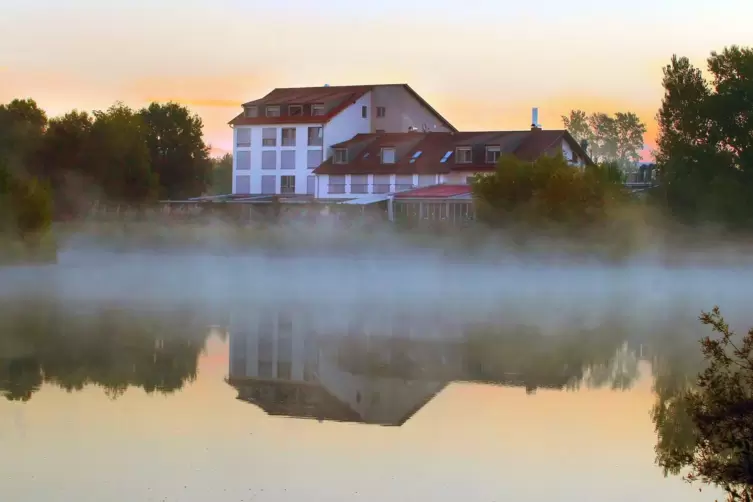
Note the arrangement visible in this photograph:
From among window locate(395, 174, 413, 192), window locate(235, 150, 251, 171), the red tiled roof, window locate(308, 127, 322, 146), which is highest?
window locate(308, 127, 322, 146)

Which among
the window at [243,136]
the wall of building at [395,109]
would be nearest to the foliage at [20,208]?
the window at [243,136]

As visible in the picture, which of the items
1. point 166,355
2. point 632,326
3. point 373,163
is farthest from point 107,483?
point 373,163

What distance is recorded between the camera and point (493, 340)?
21938mm

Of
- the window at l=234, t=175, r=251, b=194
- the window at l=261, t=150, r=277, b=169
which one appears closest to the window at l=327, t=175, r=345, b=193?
the window at l=261, t=150, r=277, b=169

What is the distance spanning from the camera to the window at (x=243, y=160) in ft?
266

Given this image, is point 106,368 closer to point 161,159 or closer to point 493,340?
point 493,340

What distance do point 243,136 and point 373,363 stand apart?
212 feet

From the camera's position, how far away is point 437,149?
72.4 meters

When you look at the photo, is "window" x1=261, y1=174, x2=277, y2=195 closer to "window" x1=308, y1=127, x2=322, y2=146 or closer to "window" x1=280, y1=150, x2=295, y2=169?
"window" x1=280, y1=150, x2=295, y2=169

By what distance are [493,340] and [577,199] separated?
85.4 feet

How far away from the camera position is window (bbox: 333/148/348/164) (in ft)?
248

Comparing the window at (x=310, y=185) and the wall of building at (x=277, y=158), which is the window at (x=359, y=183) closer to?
the window at (x=310, y=185)

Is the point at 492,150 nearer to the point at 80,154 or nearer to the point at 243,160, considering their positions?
the point at 243,160

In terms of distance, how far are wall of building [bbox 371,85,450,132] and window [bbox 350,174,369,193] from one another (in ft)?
31.1
